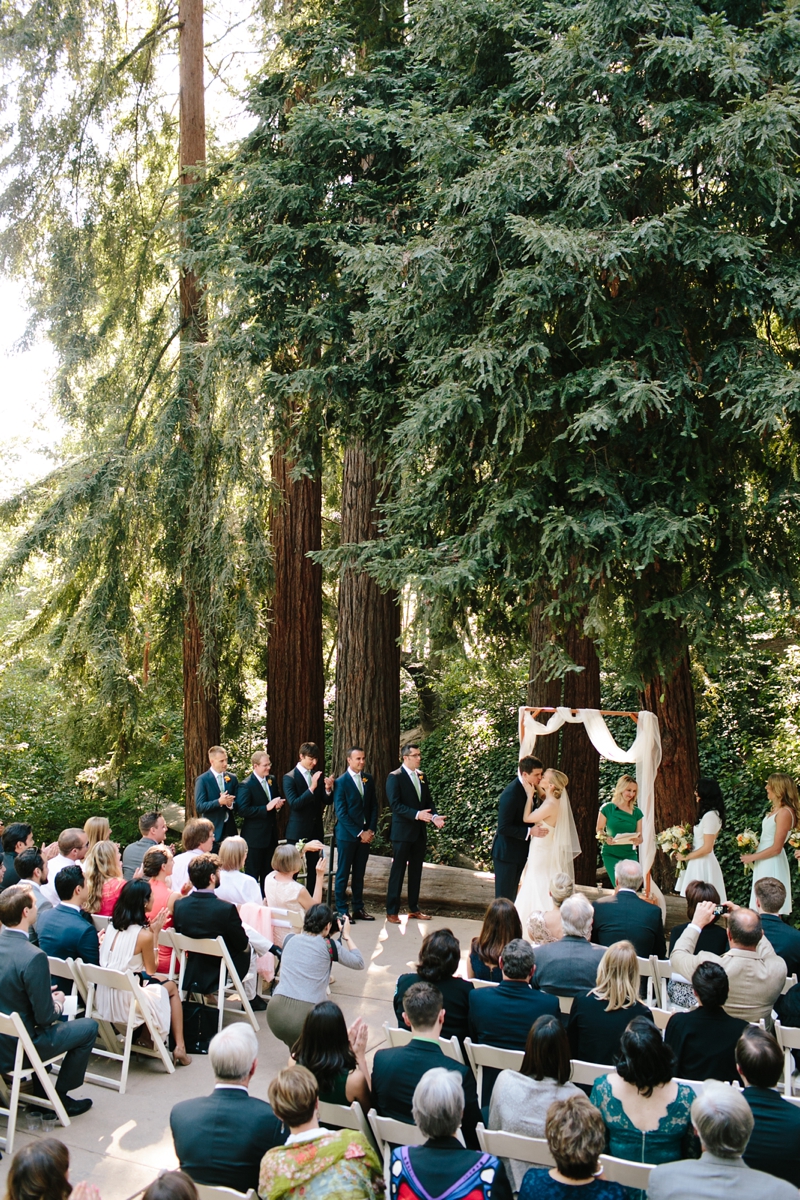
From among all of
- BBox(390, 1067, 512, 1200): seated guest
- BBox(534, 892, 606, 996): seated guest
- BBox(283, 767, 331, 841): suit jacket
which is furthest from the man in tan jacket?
BBox(283, 767, 331, 841): suit jacket

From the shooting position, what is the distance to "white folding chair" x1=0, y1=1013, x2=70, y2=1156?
492 cm

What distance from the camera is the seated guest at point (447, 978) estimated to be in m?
4.82

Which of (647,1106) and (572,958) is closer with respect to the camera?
(647,1106)

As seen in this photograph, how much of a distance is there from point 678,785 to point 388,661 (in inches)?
148

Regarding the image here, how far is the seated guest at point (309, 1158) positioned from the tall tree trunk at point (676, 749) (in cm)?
693

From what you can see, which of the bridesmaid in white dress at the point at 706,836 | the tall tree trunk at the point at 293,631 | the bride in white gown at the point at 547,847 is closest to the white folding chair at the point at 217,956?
the bride in white gown at the point at 547,847

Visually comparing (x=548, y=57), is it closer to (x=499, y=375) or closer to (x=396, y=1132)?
(x=499, y=375)

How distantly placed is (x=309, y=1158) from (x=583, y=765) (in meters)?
8.35

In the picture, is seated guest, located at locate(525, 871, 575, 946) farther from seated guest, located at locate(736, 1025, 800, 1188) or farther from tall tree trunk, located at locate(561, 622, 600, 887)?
tall tree trunk, located at locate(561, 622, 600, 887)

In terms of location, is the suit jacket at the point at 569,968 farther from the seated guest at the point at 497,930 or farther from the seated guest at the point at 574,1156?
the seated guest at the point at 574,1156

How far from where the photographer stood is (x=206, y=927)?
6.33 meters

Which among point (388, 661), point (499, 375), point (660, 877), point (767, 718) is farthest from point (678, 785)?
point (499, 375)

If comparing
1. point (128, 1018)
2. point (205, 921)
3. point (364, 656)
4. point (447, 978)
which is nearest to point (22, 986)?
point (128, 1018)

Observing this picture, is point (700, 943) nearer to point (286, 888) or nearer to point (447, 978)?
point (447, 978)
